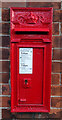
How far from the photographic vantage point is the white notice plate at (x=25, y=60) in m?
1.06

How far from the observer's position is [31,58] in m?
1.06

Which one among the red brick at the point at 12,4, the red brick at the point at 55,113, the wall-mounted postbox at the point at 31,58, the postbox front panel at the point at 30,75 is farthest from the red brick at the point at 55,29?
the red brick at the point at 55,113

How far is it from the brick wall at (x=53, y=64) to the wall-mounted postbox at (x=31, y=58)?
0.11 m

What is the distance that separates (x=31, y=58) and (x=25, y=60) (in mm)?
58

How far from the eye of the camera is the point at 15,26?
104 cm

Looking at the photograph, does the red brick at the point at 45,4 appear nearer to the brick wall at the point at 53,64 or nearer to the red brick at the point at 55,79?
the brick wall at the point at 53,64

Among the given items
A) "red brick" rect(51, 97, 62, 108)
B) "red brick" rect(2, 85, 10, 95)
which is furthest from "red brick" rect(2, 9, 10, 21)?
"red brick" rect(51, 97, 62, 108)

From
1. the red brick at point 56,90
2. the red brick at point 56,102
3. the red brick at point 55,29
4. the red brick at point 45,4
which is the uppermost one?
the red brick at point 45,4

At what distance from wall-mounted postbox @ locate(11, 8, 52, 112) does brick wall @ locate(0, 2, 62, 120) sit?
11 cm

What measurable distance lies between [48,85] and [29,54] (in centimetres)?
33

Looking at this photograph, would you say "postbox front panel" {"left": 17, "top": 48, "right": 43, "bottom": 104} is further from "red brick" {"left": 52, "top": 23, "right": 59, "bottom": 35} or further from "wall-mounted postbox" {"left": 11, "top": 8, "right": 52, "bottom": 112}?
"red brick" {"left": 52, "top": 23, "right": 59, "bottom": 35}

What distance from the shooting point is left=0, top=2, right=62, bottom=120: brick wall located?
1.12m

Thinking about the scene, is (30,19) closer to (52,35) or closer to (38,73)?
(52,35)

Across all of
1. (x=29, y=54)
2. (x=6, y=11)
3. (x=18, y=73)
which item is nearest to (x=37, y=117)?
(x=18, y=73)
